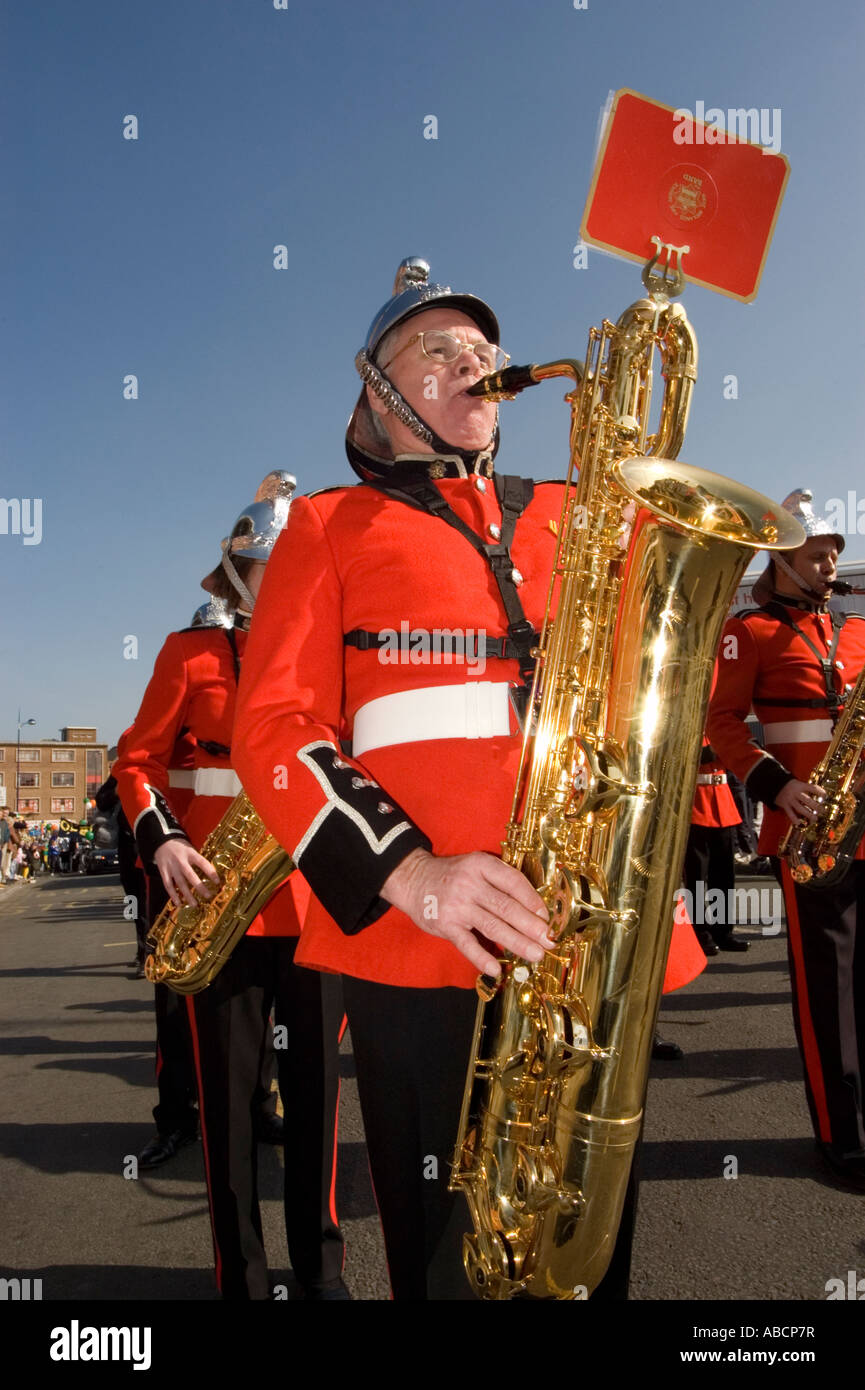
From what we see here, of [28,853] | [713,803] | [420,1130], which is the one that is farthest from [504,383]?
[28,853]

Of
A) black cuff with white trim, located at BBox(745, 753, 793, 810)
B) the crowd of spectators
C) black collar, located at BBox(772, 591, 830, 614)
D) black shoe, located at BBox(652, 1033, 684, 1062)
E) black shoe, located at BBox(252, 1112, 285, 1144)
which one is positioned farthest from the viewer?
the crowd of spectators

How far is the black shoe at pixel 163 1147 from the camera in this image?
4219 mm

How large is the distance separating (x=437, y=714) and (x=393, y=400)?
791mm

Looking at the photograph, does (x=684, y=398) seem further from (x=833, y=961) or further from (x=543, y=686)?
(x=833, y=961)

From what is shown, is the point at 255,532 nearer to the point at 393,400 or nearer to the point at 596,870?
the point at 393,400

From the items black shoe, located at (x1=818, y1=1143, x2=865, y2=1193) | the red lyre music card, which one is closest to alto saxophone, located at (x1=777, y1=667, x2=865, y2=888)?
black shoe, located at (x1=818, y1=1143, x2=865, y2=1193)

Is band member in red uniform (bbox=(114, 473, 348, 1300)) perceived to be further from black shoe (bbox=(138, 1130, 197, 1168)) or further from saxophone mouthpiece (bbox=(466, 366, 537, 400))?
black shoe (bbox=(138, 1130, 197, 1168))

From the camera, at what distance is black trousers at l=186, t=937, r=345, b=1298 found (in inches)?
105

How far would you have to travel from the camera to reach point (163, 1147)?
4305mm

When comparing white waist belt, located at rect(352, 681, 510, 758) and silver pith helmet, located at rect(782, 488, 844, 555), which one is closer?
white waist belt, located at rect(352, 681, 510, 758)

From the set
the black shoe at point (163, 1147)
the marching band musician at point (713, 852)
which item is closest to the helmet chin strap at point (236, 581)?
the black shoe at point (163, 1147)

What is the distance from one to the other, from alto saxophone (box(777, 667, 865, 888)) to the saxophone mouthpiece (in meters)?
2.42
